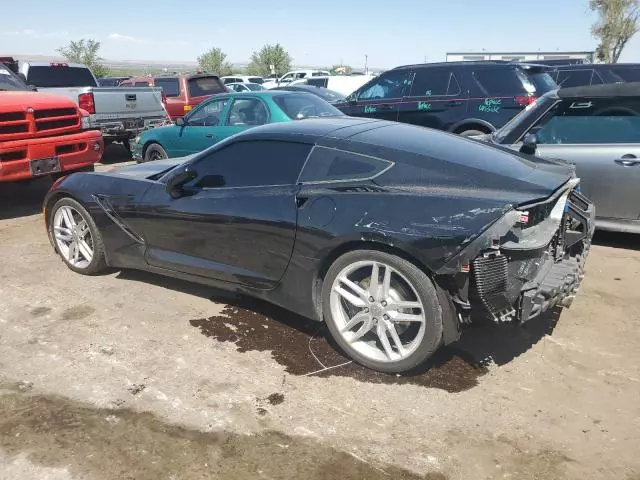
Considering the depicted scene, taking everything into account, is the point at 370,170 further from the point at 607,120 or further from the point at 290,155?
the point at 607,120

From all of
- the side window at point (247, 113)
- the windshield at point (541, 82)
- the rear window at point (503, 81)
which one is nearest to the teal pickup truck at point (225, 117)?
the side window at point (247, 113)

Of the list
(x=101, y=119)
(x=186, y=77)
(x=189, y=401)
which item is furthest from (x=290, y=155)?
(x=186, y=77)

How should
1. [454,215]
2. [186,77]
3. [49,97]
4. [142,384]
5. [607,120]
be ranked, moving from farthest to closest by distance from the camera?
[186,77] < [49,97] < [607,120] < [142,384] < [454,215]

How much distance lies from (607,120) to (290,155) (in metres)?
3.45

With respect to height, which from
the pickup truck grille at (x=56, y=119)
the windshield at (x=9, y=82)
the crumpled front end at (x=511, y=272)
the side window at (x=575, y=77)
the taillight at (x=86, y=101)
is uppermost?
the side window at (x=575, y=77)

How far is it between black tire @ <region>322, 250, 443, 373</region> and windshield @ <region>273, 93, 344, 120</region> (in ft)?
15.3

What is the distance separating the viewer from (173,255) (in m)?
4.34

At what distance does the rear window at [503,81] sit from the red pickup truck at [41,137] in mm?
6083

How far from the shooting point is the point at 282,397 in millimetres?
3193

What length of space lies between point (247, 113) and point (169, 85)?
740 centimetres

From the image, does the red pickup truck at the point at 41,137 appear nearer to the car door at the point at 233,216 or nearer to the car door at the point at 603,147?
the car door at the point at 233,216

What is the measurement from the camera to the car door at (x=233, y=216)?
12.3 feet

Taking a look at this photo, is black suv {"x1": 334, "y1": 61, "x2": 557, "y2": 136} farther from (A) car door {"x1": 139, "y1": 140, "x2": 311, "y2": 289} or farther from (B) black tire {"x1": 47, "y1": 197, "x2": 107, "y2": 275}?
(B) black tire {"x1": 47, "y1": 197, "x2": 107, "y2": 275}

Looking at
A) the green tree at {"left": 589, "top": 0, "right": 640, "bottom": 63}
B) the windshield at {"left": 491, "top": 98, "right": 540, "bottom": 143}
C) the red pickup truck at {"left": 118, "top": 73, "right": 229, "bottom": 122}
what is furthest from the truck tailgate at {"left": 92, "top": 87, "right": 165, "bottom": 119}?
the green tree at {"left": 589, "top": 0, "right": 640, "bottom": 63}
